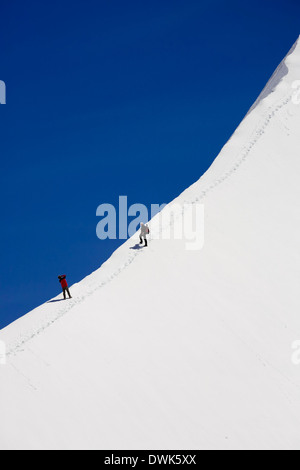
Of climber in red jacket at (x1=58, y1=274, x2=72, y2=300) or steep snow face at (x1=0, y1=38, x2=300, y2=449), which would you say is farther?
climber in red jacket at (x1=58, y1=274, x2=72, y2=300)

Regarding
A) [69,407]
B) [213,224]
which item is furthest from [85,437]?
[213,224]

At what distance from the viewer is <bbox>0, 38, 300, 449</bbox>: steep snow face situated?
933 inches

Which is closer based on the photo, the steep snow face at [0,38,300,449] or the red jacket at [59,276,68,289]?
the steep snow face at [0,38,300,449]

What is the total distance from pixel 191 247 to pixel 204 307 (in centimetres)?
419

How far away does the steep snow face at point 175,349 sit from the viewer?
77.7ft

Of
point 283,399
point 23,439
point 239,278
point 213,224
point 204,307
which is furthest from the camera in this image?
point 213,224

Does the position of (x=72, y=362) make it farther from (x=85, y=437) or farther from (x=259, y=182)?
(x=259, y=182)

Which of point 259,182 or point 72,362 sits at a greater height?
point 259,182

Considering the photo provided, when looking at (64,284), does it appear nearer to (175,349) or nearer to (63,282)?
(63,282)

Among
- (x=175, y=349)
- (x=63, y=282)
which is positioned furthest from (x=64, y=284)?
(x=175, y=349)

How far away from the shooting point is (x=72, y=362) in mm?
25453

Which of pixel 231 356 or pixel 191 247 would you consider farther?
pixel 191 247

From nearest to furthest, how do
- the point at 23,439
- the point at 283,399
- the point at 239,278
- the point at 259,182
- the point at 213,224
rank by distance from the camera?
the point at 23,439, the point at 283,399, the point at 239,278, the point at 213,224, the point at 259,182
